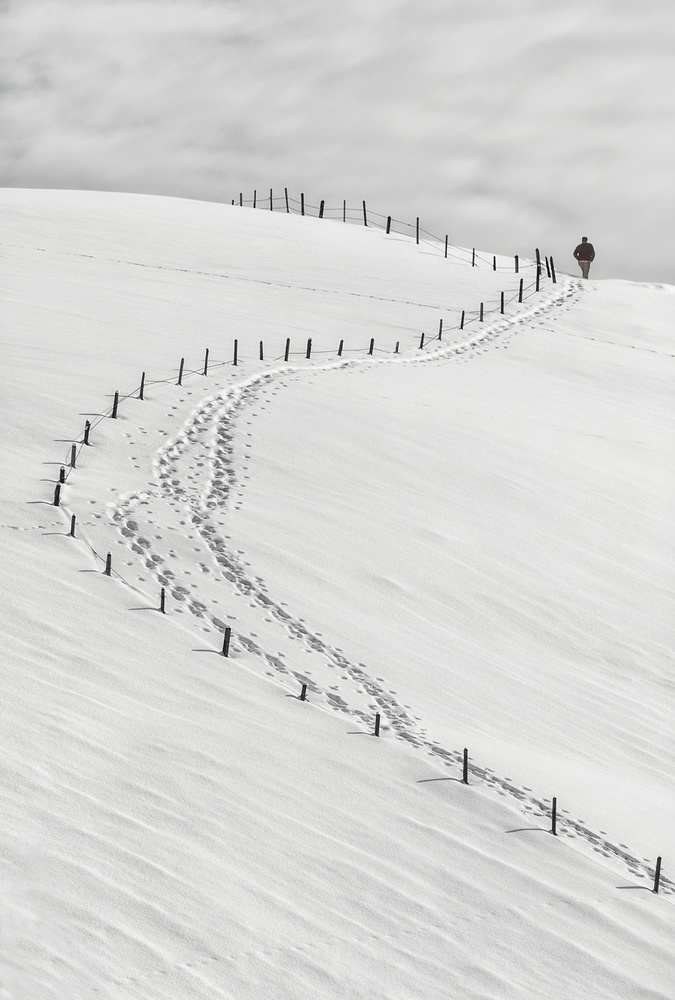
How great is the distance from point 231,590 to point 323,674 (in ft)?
5.07

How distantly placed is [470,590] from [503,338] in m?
14.7

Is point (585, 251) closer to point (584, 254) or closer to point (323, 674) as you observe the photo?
point (584, 254)

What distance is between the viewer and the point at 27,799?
553 cm

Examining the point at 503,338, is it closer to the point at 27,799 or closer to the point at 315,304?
the point at 315,304

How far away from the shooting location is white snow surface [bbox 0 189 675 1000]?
522cm

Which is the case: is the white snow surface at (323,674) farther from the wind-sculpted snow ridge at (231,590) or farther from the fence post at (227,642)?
the fence post at (227,642)

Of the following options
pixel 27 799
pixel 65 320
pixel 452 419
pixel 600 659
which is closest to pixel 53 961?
pixel 27 799

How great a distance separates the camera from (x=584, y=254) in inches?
1345

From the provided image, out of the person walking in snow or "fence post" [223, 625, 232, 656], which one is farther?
the person walking in snow

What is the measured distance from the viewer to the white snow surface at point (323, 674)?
5223 mm

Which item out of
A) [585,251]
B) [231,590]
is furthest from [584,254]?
[231,590]

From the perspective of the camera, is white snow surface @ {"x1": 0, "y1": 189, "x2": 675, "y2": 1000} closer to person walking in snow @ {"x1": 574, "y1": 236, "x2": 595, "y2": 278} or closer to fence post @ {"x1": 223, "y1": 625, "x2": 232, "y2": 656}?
fence post @ {"x1": 223, "y1": 625, "x2": 232, "y2": 656}

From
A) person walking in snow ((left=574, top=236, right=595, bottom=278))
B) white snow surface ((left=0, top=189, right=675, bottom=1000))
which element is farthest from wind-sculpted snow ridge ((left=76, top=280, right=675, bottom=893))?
person walking in snow ((left=574, top=236, right=595, bottom=278))

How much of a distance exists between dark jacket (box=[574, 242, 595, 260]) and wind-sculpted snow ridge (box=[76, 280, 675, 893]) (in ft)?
74.0
